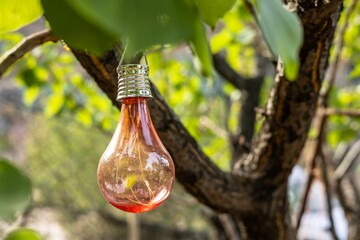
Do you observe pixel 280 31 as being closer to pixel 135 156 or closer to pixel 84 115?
pixel 135 156

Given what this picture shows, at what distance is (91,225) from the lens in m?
3.98

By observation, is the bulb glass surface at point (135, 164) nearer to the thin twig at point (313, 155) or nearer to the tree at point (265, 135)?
the tree at point (265, 135)

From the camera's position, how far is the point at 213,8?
23 cm

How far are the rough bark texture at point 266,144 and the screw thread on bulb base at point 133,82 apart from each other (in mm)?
166

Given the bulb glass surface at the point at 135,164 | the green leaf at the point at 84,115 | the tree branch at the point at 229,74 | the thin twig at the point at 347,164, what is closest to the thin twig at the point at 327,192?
the thin twig at the point at 347,164

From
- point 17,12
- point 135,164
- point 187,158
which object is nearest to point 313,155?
point 187,158

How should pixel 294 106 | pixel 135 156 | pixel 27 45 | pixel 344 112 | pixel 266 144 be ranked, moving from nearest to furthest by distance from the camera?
1. pixel 135 156
2. pixel 27 45
3. pixel 294 106
4. pixel 266 144
5. pixel 344 112

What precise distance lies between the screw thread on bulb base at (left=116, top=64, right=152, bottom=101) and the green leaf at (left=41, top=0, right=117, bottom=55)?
0.99 ft

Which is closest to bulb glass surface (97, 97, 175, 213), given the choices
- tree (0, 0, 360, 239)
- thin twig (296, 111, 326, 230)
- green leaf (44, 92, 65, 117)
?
tree (0, 0, 360, 239)

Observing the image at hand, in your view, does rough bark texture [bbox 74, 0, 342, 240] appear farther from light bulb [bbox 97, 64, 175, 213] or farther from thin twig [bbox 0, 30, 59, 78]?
light bulb [bbox 97, 64, 175, 213]

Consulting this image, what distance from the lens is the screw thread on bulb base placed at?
1.69 ft

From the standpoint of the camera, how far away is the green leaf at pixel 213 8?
0.22 m

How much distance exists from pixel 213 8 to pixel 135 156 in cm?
30

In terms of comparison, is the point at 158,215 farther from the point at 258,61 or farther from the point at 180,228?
the point at 258,61
